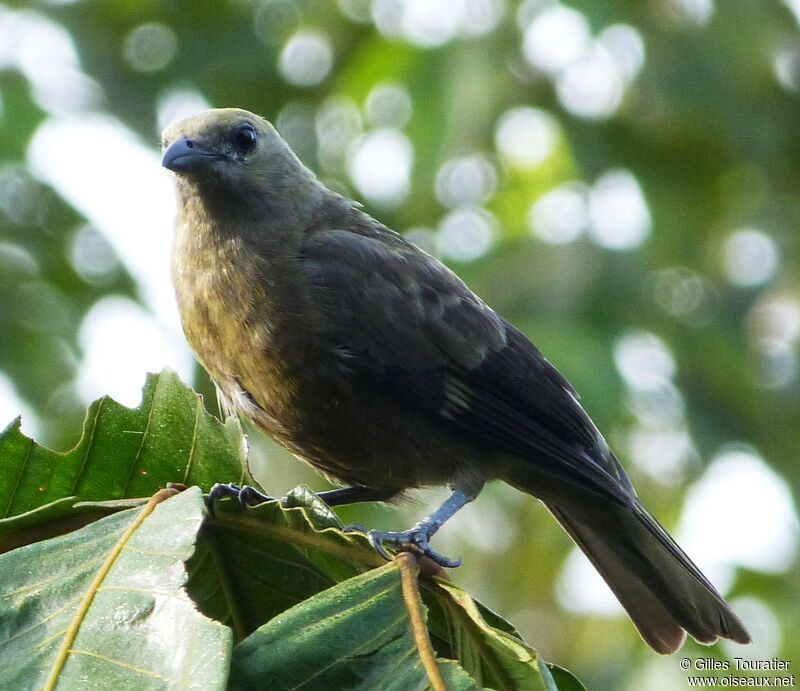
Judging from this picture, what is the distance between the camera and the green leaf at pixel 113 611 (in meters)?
2.33

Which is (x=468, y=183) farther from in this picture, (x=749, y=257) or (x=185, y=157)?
(x=185, y=157)

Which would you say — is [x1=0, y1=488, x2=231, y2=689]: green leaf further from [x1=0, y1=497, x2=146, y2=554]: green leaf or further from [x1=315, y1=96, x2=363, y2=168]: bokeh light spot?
[x1=315, y1=96, x2=363, y2=168]: bokeh light spot

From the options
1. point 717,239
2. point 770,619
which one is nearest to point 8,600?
point 770,619

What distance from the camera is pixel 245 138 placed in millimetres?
4777

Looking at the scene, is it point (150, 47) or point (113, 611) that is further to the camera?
point (150, 47)

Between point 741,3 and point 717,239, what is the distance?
209 centimetres

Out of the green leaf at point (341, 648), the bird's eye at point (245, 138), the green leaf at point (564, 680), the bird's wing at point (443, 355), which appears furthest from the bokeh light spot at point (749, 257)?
the green leaf at point (341, 648)

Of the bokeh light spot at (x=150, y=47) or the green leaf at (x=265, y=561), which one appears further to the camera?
the bokeh light spot at (x=150, y=47)

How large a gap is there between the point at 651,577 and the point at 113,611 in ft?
9.34

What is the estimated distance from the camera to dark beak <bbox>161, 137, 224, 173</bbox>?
450 centimetres

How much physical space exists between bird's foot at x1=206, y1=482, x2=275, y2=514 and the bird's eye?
199 cm

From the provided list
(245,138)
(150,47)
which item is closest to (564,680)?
(245,138)

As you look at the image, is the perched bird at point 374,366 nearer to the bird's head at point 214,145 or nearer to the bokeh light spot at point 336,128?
the bird's head at point 214,145

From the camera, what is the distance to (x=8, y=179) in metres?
7.90
